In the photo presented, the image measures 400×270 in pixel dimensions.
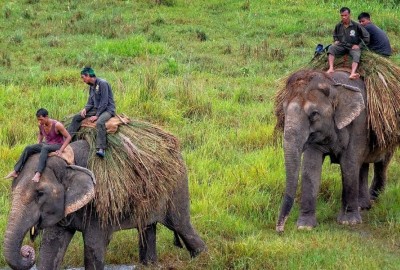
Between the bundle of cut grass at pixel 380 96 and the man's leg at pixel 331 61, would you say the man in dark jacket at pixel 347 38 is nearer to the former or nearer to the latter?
the man's leg at pixel 331 61

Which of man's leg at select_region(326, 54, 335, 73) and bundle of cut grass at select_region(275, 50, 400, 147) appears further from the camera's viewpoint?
man's leg at select_region(326, 54, 335, 73)

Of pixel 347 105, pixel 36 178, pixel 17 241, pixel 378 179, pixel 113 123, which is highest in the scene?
pixel 113 123

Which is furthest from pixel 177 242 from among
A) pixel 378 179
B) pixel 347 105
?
pixel 378 179

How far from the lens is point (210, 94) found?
12.0m

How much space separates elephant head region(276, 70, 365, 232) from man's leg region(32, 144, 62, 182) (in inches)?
100

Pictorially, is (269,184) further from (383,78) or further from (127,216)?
(127,216)

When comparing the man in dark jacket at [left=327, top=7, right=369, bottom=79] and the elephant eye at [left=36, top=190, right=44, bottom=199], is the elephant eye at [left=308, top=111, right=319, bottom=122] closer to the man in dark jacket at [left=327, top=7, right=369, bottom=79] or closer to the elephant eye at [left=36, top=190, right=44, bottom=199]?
the man in dark jacket at [left=327, top=7, right=369, bottom=79]

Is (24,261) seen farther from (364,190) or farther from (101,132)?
(364,190)

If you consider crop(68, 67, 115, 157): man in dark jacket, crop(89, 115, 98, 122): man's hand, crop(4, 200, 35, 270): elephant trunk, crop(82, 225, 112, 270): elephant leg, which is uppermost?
crop(68, 67, 115, 157): man in dark jacket

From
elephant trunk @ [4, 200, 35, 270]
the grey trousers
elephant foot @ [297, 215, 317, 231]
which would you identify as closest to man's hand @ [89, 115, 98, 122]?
elephant trunk @ [4, 200, 35, 270]

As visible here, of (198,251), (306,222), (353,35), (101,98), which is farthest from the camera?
(353,35)

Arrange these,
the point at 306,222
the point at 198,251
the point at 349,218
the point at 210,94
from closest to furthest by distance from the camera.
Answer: the point at 198,251 < the point at 306,222 < the point at 349,218 < the point at 210,94

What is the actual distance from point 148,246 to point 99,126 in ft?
3.71

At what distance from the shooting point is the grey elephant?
781cm
